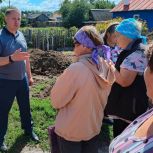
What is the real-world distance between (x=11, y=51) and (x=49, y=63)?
7.18 metres

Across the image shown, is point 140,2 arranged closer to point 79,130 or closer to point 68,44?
point 68,44

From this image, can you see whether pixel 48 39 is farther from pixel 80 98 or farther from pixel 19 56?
pixel 80 98

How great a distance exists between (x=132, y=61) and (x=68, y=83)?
27.5 inches

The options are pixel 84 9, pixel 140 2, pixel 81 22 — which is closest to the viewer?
pixel 140 2

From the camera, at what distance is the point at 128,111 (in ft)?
12.5

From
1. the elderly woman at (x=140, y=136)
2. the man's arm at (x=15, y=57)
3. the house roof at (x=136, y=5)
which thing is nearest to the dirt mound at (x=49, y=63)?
the man's arm at (x=15, y=57)

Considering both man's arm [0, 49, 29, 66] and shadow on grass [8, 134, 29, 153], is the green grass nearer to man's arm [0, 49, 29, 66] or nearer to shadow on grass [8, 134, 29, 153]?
shadow on grass [8, 134, 29, 153]

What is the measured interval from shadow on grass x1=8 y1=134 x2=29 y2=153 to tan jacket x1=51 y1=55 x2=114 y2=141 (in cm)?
180

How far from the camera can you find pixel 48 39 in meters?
28.9

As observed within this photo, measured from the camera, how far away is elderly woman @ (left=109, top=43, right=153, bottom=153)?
1707 millimetres

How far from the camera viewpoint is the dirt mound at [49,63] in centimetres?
1166

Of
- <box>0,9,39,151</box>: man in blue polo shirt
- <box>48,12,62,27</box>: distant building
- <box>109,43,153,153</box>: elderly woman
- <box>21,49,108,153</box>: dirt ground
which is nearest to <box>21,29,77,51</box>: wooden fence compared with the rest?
<box>21,49,108,153</box>: dirt ground

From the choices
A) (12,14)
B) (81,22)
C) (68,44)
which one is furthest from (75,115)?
(81,22)

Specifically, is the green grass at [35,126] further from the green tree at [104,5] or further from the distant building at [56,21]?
the green tree at [104,5]
